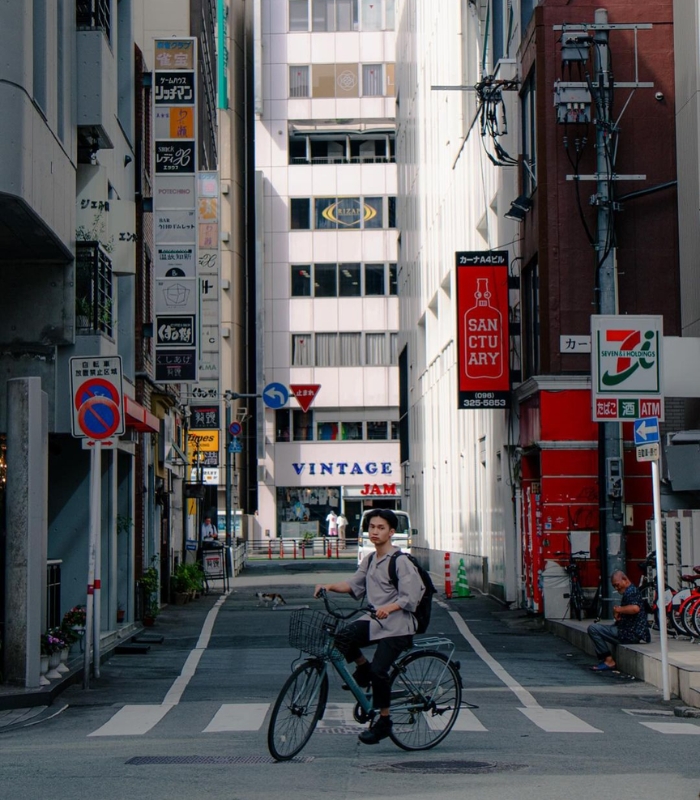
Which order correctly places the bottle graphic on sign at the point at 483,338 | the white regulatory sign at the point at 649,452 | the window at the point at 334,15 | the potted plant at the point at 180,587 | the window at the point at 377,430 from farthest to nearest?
1. the window at the point at 334,15
2. the window at the point at 377,430
3. the potted plant at the point at 180,587
4. the bottle graphic on sign at the point at 483,338
5. the white regulatory sign at the point at 649,452

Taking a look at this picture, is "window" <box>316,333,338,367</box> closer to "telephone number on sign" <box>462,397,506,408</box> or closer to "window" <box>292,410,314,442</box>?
"window" <box>292,410,314,442</box>

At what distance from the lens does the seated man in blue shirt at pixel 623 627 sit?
18.2 metres

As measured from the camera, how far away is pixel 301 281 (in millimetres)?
78000

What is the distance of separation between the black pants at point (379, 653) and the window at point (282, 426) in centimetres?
6743

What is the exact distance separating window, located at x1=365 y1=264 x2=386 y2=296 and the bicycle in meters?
67.4

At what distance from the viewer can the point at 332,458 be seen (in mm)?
78062

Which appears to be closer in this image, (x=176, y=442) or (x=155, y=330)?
(x=155, y=330)

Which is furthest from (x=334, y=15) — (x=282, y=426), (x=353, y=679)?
(x=353, y=679)

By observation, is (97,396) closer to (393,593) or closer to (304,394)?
(393,593)

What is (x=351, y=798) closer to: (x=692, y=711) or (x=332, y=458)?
(x=692, y=711)

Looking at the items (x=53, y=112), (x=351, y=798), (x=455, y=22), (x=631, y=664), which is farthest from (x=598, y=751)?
(x=455, y=22)

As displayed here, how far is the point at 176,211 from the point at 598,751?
66.0 feet

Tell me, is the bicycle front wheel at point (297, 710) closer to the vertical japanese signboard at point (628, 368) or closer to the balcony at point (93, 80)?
the vertical japanese signboard at point (628, 368)

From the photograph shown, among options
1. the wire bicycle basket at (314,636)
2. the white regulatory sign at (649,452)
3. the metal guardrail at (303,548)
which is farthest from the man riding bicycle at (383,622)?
the metal guardrail at (303,548)
